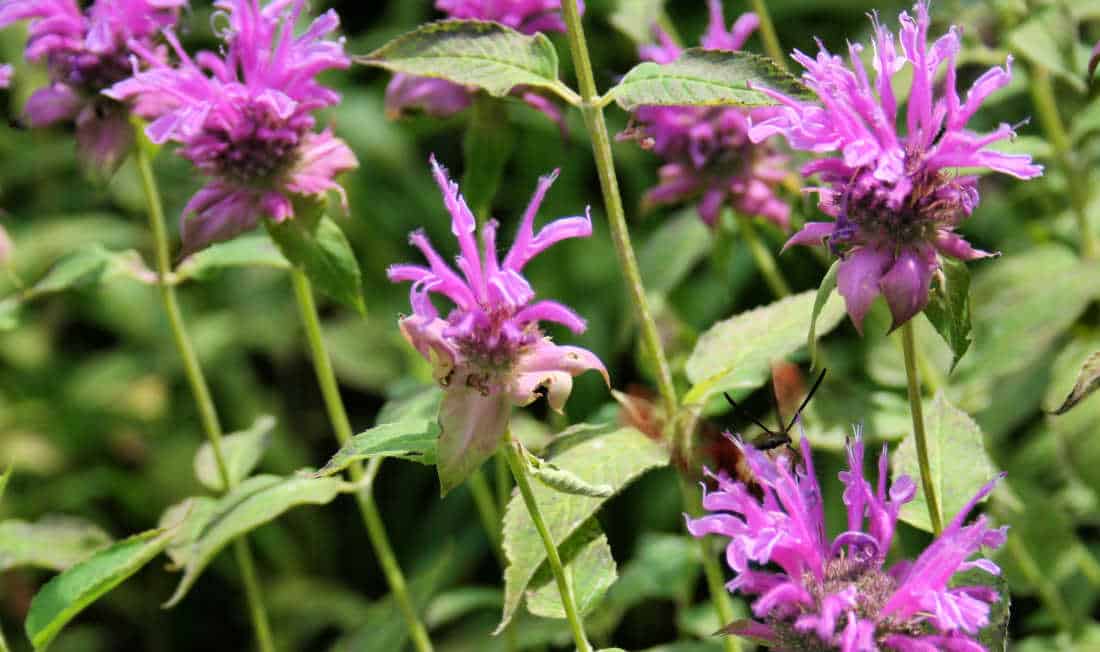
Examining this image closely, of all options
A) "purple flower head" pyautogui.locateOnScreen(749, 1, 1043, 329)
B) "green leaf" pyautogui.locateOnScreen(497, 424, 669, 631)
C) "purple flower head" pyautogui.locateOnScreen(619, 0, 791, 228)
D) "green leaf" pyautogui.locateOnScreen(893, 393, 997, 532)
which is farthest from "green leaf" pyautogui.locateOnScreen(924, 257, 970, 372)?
"purple flower head" pyautogui.locateOnScreen(619, 0, 791, 228)

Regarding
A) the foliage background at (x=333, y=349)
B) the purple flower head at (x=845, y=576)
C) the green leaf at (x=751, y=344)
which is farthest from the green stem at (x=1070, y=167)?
the purple flower head at (x=845, y=576)

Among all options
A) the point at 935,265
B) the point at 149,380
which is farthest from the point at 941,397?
the point at 149,380

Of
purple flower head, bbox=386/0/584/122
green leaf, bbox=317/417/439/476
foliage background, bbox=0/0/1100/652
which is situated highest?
purple flower head, bbox=386/0/584/122

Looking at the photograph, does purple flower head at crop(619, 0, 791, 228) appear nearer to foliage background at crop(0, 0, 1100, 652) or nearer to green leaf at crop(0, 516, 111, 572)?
foliage background at crop(0, 0, 1100, 652)

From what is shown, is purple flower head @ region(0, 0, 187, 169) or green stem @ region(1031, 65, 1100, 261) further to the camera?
green stem @ region(1031, 65, 1100, 261)

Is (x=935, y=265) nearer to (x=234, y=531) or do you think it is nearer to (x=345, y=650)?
(x=234, y=531)

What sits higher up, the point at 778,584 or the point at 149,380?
the point at 778,584
